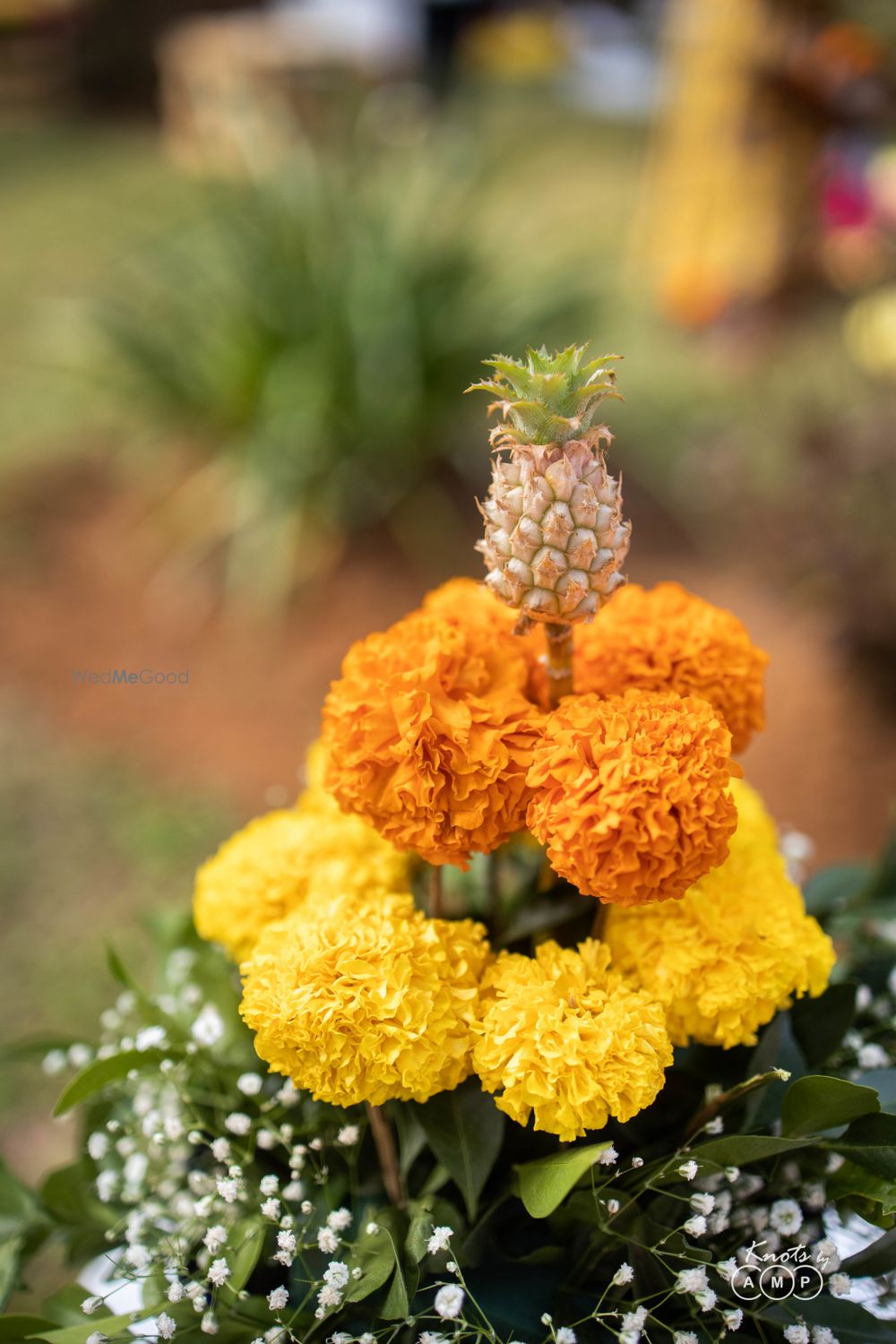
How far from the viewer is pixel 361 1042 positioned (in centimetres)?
81

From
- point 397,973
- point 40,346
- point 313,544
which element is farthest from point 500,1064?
point 40,346

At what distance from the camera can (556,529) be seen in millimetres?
784

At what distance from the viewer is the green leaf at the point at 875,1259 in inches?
36.3

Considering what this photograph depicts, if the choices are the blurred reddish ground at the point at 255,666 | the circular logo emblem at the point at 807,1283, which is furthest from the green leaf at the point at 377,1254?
the blurred reddish ground at the point at 255,666

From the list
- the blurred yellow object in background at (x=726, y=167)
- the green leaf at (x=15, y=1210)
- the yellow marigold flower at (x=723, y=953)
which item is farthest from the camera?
the blurred yellow object in background at (x=726, y=167)

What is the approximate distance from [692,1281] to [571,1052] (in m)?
0.21

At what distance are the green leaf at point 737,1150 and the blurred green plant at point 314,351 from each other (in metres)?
2.57

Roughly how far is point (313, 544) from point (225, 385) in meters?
0.53

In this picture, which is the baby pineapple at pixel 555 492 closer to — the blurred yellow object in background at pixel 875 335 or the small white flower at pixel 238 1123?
the small white flower at pixel 238 1123

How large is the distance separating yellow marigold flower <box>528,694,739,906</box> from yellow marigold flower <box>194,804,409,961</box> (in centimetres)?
24

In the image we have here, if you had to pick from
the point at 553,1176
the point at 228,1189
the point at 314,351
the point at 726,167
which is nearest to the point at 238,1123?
the point at 228,1189

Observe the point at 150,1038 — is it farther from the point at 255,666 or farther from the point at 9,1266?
the point at 255,666

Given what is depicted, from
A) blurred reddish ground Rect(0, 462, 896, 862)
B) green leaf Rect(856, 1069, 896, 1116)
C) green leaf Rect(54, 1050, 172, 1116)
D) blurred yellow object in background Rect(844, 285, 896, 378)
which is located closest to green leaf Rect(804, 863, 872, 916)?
green leaf Rect(856, 1069, 896, 1116)

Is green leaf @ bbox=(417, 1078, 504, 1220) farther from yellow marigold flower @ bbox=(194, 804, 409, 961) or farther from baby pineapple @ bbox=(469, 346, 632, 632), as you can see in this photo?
baby pineapple @ bbox=(469, 346, 632, 632)
